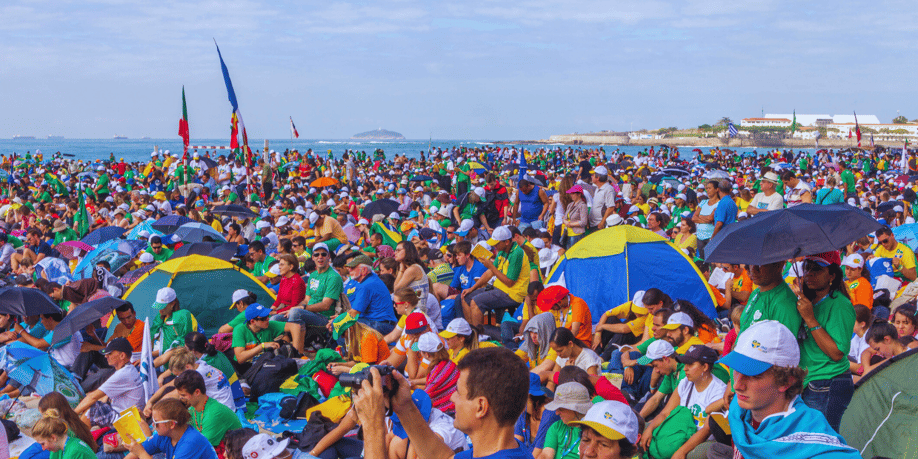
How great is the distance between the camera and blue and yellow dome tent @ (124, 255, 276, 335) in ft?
27.0

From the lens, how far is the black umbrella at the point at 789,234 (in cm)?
362

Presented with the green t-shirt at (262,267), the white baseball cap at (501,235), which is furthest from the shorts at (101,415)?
the green t-shirt at (262,267)

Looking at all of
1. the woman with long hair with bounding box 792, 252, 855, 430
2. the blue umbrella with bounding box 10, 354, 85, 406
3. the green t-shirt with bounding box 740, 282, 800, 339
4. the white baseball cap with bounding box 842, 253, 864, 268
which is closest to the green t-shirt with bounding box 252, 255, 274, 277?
the blue umbrella with bounding box 10, 354, 85, 406

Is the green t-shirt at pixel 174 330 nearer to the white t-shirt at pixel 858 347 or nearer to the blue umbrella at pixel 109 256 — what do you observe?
the blue umbrella at pixel 109 256

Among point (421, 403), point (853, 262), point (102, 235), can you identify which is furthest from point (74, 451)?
point (102, 235)

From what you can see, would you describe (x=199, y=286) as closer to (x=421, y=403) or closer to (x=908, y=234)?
(x=421, y=403)

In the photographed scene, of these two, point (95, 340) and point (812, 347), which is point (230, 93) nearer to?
point (95, 340)

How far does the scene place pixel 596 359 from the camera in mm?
5336

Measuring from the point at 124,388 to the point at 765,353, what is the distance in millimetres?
4802

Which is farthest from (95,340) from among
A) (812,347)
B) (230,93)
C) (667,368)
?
(230,93)

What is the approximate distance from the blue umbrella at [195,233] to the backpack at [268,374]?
4693mm

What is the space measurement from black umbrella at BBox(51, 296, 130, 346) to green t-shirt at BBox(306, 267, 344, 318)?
2042 millimetres

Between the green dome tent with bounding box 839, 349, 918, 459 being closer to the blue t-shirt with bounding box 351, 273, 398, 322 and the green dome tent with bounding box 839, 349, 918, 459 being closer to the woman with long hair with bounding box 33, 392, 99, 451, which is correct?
the woman with long hair with bounding box 33, 392, 99, 451

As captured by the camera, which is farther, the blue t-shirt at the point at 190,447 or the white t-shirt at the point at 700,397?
the white t-shirt at the point at 700,397
